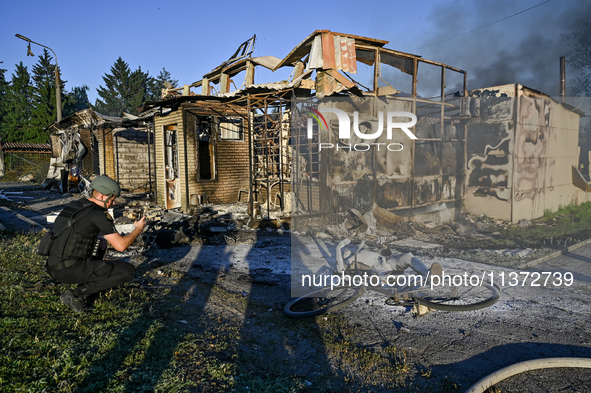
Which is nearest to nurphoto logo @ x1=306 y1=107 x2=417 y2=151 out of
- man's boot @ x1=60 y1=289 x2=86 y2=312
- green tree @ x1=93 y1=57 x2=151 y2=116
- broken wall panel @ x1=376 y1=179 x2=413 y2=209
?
broken wall panel @ x1=376 y1=179 x2=413 y2=209

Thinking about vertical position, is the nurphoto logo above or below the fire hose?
above

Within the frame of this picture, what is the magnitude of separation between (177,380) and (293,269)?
3.79 m

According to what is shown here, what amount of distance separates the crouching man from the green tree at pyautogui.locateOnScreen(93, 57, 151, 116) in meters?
50.1

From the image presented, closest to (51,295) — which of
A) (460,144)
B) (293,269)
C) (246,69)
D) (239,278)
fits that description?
(239,278)

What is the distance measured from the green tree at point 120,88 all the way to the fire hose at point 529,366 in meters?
53.2

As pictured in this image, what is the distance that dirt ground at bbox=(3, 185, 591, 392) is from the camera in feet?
10.3

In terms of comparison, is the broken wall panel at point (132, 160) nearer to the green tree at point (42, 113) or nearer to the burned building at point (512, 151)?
the burned building at point (512, 151)

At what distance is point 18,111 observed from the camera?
36.2m

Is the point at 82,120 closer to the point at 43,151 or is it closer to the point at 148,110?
the point at 148,110

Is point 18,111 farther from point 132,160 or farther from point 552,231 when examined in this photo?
point 552,231

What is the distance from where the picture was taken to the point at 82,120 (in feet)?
60.3

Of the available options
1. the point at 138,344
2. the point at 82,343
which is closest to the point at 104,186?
the point at 82,343

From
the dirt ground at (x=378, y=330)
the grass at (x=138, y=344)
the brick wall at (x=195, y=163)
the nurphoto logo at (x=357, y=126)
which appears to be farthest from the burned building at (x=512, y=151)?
the grass at (x=138, y=344)

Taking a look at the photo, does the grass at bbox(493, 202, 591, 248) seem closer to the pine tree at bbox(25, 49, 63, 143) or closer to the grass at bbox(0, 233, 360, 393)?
the grass at bbox(0, 233, 360, 393)
